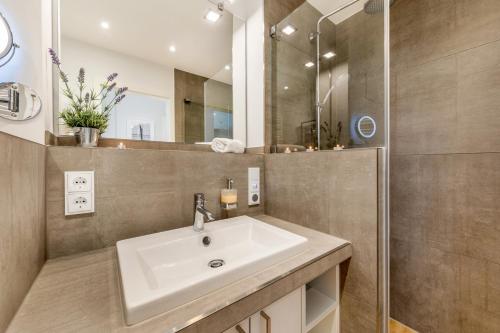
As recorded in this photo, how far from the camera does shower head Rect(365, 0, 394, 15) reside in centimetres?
106

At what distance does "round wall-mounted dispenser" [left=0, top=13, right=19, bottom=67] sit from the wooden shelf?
4.14 feet

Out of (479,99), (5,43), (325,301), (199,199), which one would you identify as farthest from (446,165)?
(5,43)

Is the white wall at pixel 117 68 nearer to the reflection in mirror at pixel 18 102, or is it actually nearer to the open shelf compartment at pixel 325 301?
the reflection in mirror at pixel 18 102

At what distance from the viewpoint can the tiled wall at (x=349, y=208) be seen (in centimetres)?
80

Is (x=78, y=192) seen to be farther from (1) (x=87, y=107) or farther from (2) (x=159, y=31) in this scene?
(2) (x=159, y=31)

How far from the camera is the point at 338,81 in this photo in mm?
1478

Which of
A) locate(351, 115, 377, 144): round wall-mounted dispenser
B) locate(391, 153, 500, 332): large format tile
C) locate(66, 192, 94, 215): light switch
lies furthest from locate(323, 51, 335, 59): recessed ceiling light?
locate(66, 192, 94, 215): light switch

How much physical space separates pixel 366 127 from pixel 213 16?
1.15 metres

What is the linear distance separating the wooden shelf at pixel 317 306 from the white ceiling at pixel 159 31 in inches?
52.7

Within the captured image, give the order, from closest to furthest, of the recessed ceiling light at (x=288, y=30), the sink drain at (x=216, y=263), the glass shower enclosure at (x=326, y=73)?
the sink drain at (x=216, y=263)
the glass shower enclosure at (x=326, y=73)
the recessed ceiling light at (x=288, y=30)

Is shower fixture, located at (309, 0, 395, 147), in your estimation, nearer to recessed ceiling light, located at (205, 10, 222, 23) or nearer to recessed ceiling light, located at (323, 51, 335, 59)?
recessed ceiling light, located at (323, 51, 335, 59)

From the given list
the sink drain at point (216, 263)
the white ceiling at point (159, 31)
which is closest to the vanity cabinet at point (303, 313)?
the sink drain at point (216, 263)

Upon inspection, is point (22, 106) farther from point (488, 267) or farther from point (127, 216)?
point (488, 267)

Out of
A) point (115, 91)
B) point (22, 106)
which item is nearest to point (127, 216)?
point (22, 106)
